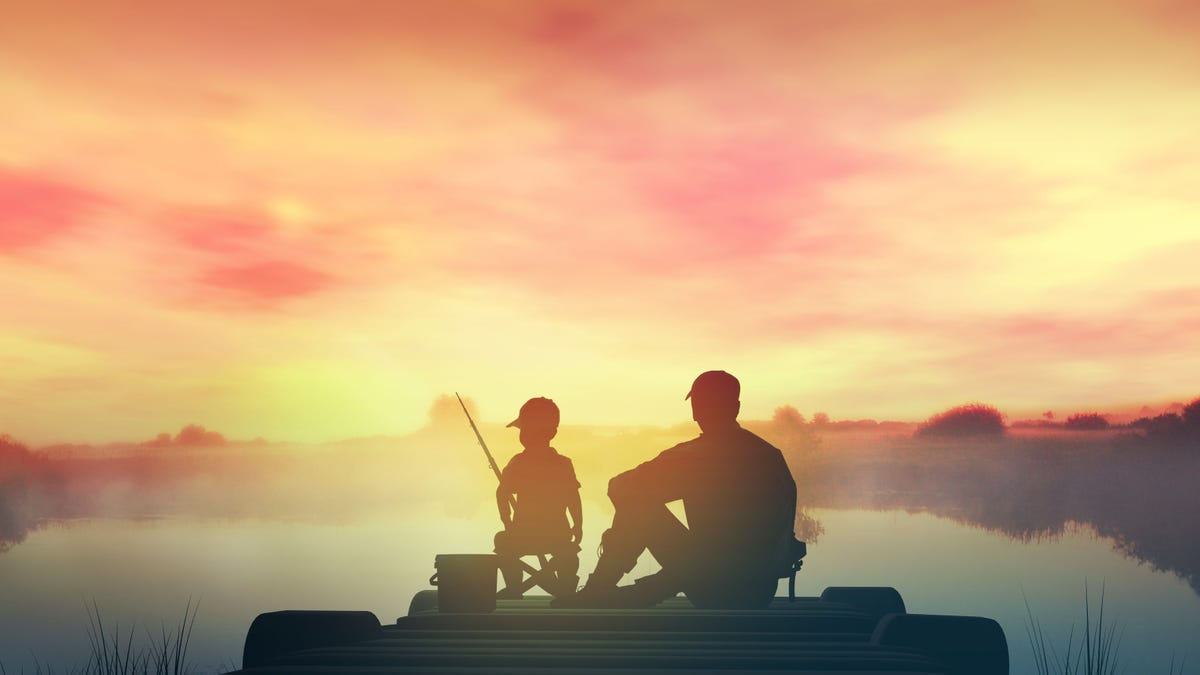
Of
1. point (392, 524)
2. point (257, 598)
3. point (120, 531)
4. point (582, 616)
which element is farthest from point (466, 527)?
point (582, 616)

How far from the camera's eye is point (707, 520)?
7902 mm

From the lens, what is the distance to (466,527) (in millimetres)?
79750

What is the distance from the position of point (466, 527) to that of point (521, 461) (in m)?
69.4

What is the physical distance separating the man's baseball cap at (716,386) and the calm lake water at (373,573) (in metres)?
3.78

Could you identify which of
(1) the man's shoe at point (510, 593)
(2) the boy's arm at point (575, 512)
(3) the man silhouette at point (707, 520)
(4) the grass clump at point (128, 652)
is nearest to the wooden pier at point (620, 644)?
(3) the man silhouette at point (707, 520)

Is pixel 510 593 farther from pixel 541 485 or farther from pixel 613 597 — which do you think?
pixel 613 597

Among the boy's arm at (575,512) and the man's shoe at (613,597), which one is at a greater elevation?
the boy's arm at (575,512)

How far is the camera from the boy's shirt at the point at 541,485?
1188cm

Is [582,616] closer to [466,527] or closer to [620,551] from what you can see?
[620,551]

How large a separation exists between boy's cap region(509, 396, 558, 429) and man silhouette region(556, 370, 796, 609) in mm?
4110

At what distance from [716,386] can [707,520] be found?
0.97 m

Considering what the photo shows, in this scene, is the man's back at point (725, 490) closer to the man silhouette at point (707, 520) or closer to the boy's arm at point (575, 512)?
the man silhouette at point (707, 520)

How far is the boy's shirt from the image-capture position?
11883mm

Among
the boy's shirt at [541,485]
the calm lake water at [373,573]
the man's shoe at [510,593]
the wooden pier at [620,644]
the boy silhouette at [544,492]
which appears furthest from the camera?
the calm lake water at [373,573]
